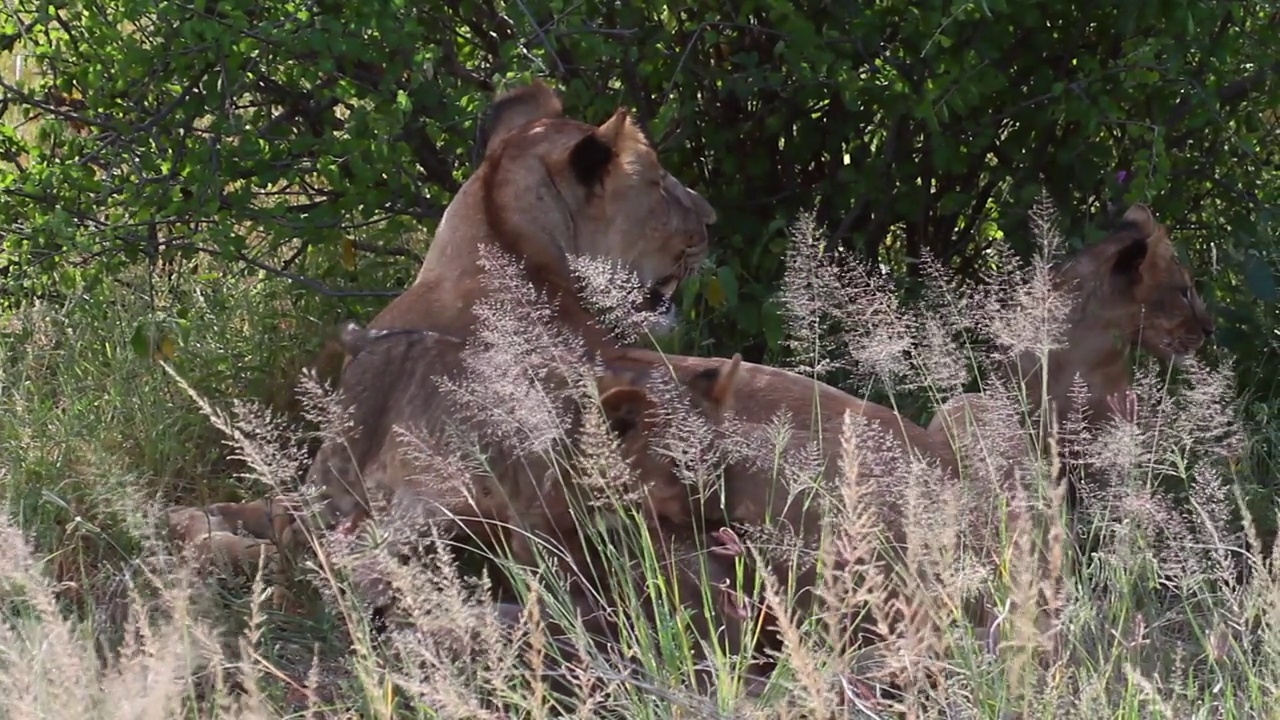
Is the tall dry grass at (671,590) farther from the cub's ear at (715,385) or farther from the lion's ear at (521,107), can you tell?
the lion's ear at (521,107)

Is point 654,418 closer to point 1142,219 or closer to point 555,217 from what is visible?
point 555,217

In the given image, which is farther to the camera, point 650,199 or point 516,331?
point 650,199

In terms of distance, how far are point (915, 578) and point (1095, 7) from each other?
2906mm

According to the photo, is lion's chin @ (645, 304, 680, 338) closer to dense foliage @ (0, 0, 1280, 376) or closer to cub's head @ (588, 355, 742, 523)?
dense foliage @ (0, 0, 1280, 376)

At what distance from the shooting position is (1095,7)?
5.34 meters

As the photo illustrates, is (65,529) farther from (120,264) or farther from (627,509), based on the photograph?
(627,509)

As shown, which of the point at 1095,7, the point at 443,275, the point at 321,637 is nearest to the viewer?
the point at 321,637

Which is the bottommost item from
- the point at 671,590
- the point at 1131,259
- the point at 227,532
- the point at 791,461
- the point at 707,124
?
the point at 227,532

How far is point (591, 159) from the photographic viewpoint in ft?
15.5

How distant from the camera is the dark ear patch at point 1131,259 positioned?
4.90 m

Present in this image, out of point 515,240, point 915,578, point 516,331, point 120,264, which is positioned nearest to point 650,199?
point 515,240

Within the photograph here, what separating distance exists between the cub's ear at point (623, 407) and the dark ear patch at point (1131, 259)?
Result: 175 centimetres

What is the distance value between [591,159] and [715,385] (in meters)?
1.14

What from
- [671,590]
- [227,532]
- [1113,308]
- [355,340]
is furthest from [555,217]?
[1113,308]
